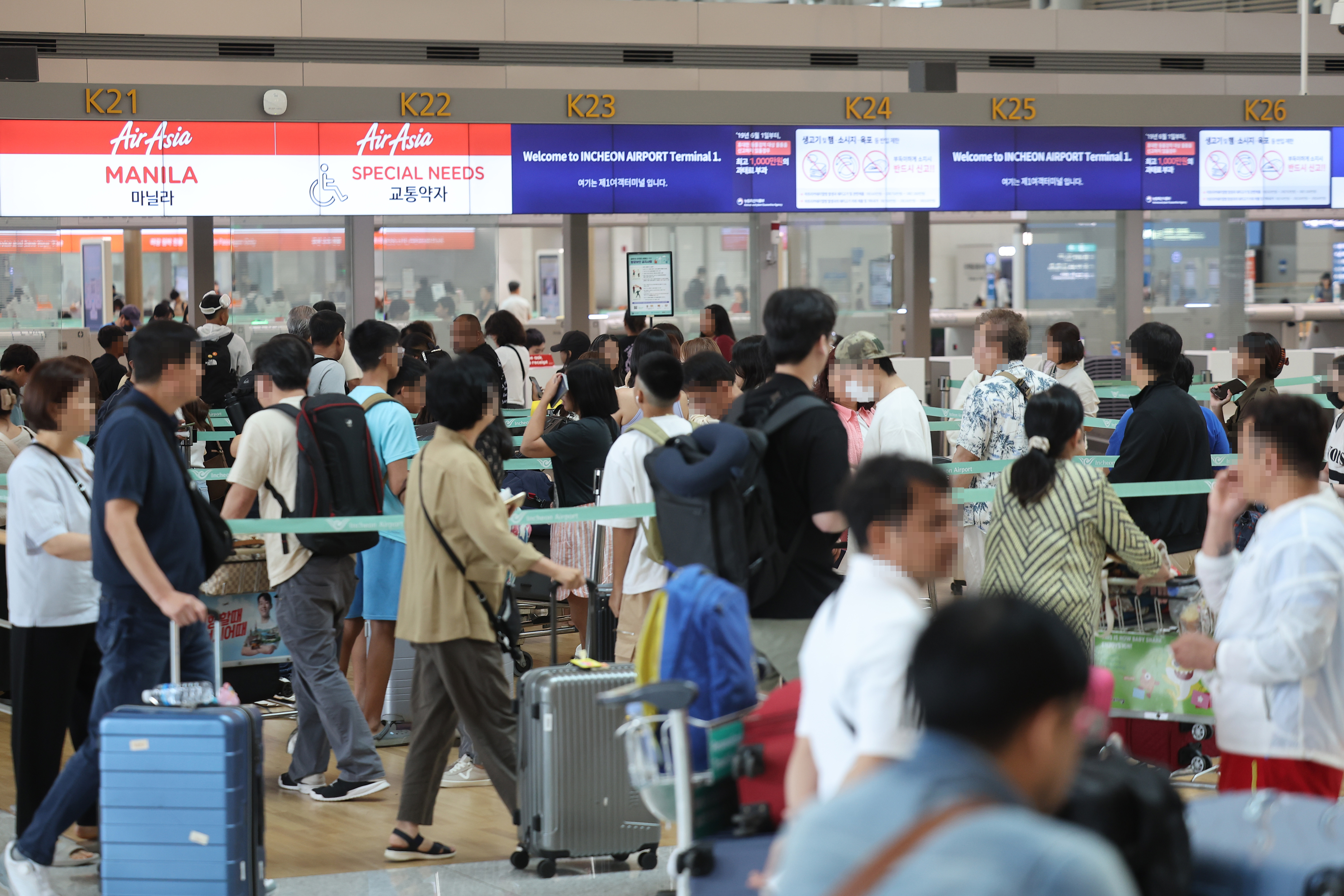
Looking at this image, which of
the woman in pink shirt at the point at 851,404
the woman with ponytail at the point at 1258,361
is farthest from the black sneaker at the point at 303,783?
the woman with ponytail at the point at 1258,361

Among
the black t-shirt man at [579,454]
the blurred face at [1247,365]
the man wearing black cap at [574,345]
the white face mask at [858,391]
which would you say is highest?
the man wearing black cap at [574,345]

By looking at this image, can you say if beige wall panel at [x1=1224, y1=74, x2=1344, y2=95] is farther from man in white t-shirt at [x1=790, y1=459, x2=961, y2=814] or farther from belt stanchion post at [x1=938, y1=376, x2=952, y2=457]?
man in white t-shirt at [x1=790, y1=459, x2=961, y2=814]

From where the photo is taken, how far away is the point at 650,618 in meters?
3.16

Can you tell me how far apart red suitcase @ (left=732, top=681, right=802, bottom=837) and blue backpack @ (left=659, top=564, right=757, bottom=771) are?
7cm

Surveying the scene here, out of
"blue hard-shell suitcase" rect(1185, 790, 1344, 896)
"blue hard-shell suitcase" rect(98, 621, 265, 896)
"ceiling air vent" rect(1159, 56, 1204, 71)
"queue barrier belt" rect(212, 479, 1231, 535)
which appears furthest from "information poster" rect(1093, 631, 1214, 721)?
"ceiling air vent" rect(1159, 56, 1204, 71)

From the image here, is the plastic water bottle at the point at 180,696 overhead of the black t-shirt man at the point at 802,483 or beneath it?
beneath

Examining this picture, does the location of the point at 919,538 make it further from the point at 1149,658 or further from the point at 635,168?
the point at 635,168

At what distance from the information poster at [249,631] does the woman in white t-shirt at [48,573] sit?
5.33 feet

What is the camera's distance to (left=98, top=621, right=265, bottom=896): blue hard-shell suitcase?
3729 millimetres

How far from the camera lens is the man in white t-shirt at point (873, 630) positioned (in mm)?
2217

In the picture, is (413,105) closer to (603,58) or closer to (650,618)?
(603,58)

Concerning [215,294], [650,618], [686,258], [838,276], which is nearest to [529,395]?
[215,294]

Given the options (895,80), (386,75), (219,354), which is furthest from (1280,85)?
(219,354)

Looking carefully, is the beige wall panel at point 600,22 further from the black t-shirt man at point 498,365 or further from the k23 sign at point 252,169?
the black t-shirt man at point 498,365
